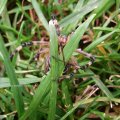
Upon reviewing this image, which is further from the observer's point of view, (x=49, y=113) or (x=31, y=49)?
(x=31, y=49)

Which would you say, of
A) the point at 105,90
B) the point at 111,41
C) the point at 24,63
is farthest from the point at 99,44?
the point at 24,63

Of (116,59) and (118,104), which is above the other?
(116,59)

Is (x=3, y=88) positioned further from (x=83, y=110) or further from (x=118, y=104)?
(x=118, y=104)

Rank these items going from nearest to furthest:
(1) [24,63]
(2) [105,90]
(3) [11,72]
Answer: (3) [11,72]
(2) [105,90]
(1) [24,63]

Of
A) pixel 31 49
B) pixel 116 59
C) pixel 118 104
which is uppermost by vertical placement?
pixel 31 49

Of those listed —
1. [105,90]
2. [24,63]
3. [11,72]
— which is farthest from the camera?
[24,63]

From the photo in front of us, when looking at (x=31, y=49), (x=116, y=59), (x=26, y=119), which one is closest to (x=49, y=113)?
(x=26, y=119)
